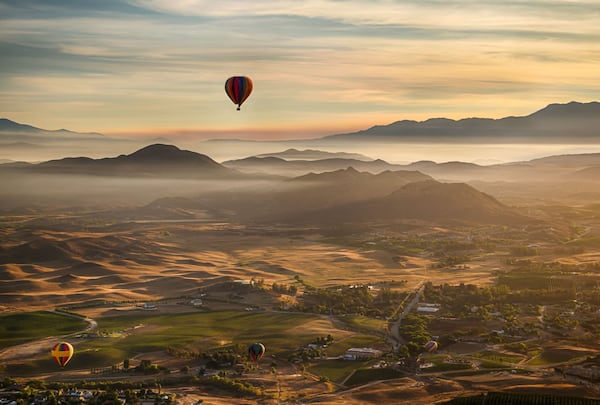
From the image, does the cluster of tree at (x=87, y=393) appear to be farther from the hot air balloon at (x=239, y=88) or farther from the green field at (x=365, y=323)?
the hot air balloon at (x=239, y=88)

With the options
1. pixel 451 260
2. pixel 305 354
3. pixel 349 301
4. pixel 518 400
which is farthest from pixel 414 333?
pixel 451 260

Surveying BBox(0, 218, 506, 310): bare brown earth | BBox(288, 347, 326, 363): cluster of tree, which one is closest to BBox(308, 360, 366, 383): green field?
BBox(288, 347, 326, 363): cluster of tree

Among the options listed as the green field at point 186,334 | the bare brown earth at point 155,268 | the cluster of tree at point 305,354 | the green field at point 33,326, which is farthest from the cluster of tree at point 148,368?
the bare brown earth at point 155,268

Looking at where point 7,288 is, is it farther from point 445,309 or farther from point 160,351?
point 445,309

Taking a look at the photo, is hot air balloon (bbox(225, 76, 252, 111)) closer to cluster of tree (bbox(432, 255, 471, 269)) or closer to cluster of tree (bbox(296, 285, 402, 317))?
cluster of tree (bbox(296, 285, 402, 317))

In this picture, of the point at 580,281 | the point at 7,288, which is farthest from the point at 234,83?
the point at 580,281

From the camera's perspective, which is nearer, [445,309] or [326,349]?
[326,349]

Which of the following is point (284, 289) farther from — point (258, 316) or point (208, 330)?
point (208, 330)
